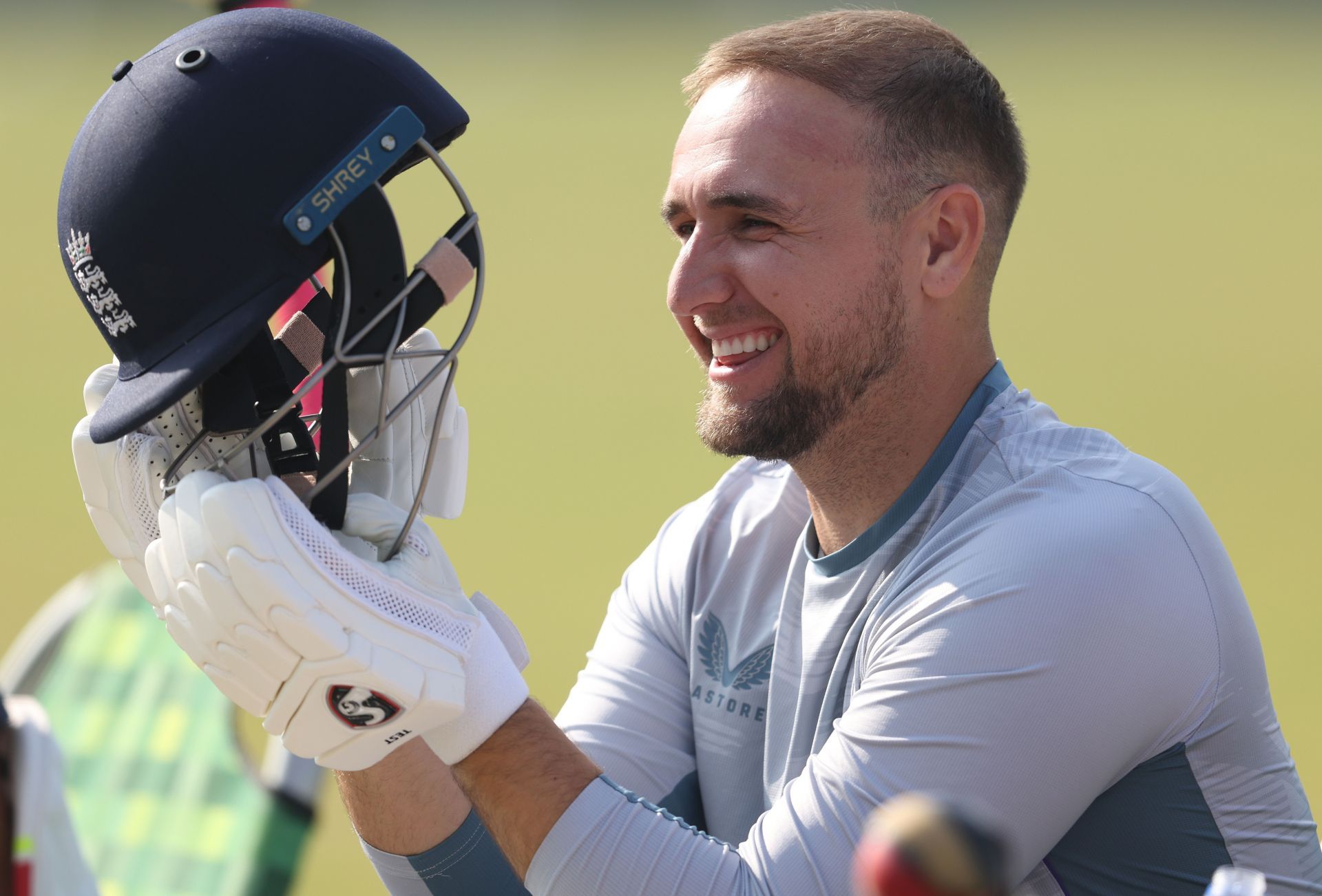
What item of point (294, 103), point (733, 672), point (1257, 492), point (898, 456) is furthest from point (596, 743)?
point (1257, 492)

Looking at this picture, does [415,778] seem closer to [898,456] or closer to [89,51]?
[898,456]

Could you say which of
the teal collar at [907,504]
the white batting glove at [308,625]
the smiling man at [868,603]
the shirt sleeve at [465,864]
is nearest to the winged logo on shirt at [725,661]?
the smiling man at [868,603]

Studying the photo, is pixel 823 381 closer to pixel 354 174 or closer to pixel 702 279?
pixel 702 279

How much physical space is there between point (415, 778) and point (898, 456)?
2.19 ft

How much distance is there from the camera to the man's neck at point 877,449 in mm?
1752

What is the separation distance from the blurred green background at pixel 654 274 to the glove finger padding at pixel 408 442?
6.38 feet

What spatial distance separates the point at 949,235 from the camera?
181 centimetres

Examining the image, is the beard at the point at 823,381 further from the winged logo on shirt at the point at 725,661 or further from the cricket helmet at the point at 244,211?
the cricket helmet at the point at 244,211

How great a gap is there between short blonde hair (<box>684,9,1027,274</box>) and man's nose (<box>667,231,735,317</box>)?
20 centimetres

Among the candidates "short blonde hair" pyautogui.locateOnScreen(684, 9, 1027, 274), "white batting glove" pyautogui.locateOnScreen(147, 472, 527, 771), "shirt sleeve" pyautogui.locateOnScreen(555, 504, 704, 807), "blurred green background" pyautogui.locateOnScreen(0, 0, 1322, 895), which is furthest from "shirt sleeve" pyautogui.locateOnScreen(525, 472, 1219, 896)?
"blurred green background" pyautogui.locateOnScreen(0, 0, 1322, 895)

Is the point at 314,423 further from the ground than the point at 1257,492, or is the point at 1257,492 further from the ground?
the point at 314,423

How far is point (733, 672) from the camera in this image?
6.01ft

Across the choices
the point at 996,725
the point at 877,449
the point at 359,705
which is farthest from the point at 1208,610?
→ the point at 359,705

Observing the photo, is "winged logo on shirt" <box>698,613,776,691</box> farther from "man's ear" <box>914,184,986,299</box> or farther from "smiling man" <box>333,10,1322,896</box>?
"man's ear" <box>914,184,986,299</box>
